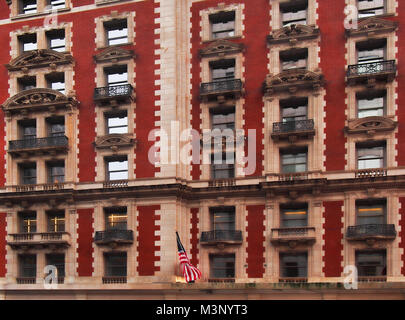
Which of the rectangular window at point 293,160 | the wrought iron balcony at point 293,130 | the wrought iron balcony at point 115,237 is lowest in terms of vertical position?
the wrought iron balcony at point 115,237

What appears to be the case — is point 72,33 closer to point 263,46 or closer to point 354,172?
point 263,46

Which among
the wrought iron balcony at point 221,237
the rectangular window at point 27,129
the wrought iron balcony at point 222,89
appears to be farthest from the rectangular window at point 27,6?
the wrought iron balcony at point 221,237

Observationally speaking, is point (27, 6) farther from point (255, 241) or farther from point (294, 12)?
point (255, 241)

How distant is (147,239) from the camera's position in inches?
1123

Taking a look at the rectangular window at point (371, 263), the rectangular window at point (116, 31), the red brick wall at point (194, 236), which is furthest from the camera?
the rectangular window at point (116, 31)

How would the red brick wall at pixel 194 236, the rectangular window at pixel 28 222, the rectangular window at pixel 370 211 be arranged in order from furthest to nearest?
the rectangular window at pixel 28 222
the red brick wall at pixel 194 236
the rectangular window at pixel 370 211

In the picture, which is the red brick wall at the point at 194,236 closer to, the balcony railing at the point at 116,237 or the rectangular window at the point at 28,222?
the balcony railing at the point at 116,237

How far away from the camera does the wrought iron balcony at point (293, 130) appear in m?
27.5

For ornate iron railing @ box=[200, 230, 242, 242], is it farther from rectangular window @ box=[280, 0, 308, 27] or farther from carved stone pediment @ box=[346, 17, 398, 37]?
A: carved stone pediment @ box=[346, 17, 398, 37]

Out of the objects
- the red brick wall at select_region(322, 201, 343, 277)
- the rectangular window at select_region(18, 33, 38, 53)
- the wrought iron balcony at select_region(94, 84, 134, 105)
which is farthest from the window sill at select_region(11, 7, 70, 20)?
the red brick wall at select_region(322, 201, 343, 277)

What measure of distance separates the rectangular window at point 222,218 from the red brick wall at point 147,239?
3626 millimetres

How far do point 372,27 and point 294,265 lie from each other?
50.5 ft

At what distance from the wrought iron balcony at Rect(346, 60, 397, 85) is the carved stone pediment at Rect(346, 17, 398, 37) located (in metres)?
2.12

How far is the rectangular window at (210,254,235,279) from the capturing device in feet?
91.9
